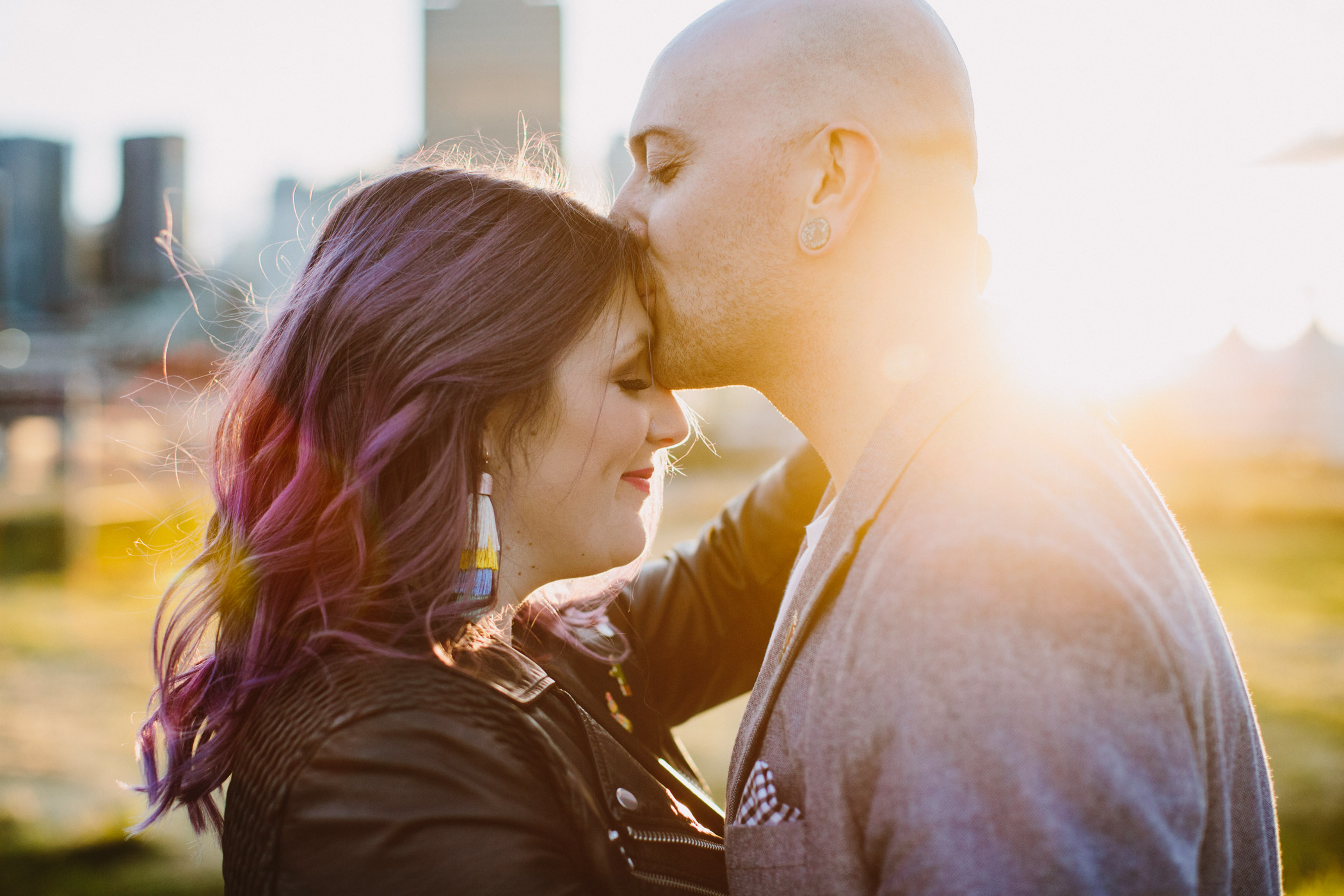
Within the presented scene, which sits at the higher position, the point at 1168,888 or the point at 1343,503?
the point at 1168,888

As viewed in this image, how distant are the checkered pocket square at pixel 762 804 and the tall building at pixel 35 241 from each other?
89166mm

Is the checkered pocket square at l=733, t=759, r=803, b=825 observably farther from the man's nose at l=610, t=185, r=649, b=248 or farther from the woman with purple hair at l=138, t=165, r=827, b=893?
the man's nose at l=610, t=185, r=649, b=248

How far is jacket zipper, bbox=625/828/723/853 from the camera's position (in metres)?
1.68

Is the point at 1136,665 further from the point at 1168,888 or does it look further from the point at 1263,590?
the point at 1263,590

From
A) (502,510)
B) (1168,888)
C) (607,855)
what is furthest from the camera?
(502,510)

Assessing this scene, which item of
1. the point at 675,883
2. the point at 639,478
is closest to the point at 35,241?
the point at 639,478

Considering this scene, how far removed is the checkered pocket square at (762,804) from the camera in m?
1.52

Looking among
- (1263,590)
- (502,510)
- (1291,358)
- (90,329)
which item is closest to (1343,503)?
(1263,590)

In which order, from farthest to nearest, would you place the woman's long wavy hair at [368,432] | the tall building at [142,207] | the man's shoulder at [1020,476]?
the tall building at [142,207]
the woman's long wavy hair at [368,432]
the man's shoulder at [1020,476]

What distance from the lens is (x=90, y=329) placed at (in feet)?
224

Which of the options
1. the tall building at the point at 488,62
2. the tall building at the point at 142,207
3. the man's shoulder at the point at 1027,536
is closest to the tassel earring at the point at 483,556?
the man's shoulder at the point at 1027,536

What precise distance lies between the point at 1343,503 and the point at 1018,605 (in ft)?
100

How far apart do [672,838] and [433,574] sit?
0.77 m

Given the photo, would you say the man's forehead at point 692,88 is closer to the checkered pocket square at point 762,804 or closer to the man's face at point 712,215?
the man's face at point 712,215
